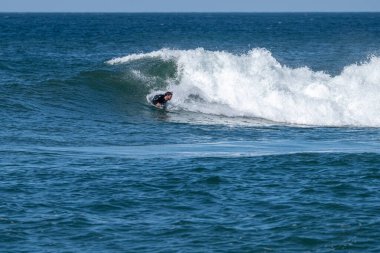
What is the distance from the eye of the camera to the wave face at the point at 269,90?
27531 mm

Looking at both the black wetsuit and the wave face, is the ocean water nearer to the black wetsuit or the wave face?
the wave face

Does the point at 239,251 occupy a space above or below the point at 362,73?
below

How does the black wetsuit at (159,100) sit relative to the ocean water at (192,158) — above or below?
above

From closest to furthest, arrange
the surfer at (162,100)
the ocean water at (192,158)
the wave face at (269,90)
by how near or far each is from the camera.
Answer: the ocean water at (192,158) → the wave face at (269,90) → the surfer at (162,100)

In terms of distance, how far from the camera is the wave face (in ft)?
90.3

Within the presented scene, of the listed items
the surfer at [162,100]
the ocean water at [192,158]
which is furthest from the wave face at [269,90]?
the surfer at [162,100]

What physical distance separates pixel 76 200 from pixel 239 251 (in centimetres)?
359

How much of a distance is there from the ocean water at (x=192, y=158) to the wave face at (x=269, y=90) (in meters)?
0.07

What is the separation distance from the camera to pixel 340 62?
1951 inches

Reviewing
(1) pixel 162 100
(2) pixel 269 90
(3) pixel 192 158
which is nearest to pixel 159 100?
(1) pixel 162 100

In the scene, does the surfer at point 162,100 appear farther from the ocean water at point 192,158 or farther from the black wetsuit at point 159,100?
the ocean water at point 192,158

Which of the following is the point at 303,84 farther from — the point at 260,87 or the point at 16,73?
the point at 16,73

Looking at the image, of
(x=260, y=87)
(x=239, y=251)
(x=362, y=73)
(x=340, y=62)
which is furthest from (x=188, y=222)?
(x=340, y=62)

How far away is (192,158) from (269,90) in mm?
12278
